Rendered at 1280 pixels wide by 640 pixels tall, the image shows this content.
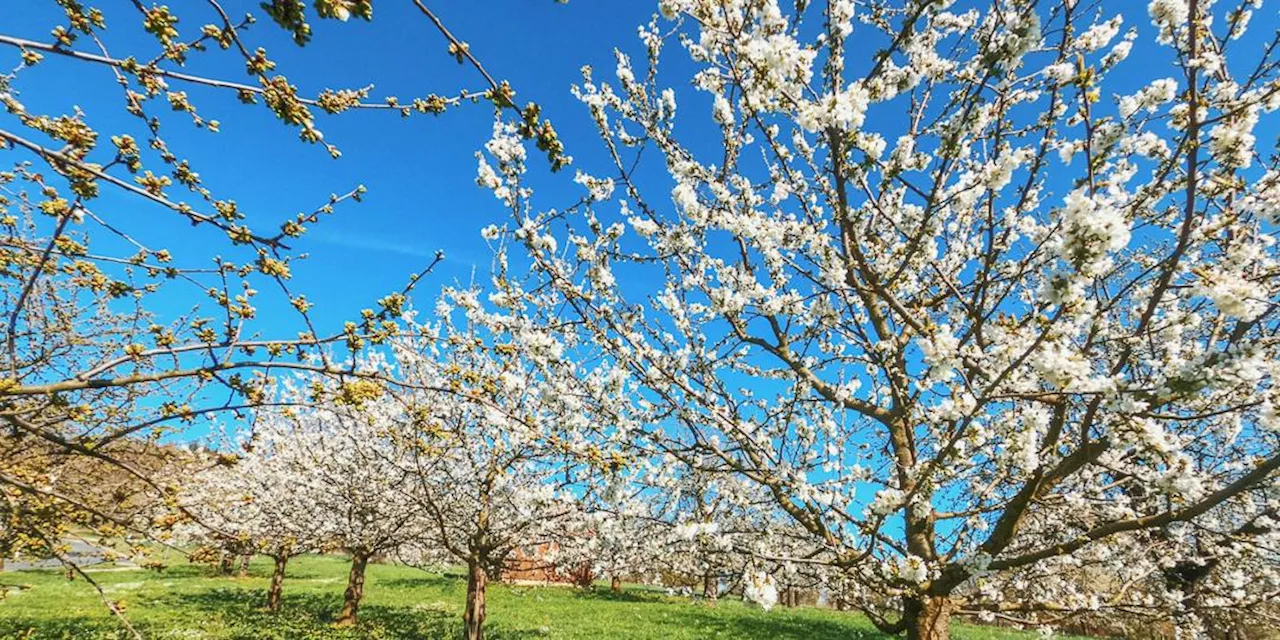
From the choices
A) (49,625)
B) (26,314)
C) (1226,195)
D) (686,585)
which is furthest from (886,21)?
(49,625)

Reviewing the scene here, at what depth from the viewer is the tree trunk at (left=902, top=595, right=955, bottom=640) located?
4.46 meters

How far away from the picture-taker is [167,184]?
2365mm

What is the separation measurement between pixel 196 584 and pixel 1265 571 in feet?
98.3

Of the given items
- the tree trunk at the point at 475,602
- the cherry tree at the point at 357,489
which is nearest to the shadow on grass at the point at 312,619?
the cherry tree at the point at 357,489

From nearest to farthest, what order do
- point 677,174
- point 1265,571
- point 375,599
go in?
point 677,174
point 1265,571
point 375,599

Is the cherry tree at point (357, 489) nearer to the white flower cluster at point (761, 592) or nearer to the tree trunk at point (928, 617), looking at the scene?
the white flower cluster at point (761, 592)

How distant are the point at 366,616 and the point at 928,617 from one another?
53.7 feet

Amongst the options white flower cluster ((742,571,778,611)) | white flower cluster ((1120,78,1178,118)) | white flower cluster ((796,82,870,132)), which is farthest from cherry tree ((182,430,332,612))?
white flower cluster ((1120,78,1178,118))

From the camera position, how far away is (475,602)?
8.93m

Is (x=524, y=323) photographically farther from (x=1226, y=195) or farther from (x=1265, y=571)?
(x=1265, y=571)

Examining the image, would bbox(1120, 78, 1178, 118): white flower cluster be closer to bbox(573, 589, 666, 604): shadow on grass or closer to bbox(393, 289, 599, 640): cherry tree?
bbox(393, 289, 599, 640): cherry tree

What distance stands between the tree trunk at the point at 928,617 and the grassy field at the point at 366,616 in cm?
1062

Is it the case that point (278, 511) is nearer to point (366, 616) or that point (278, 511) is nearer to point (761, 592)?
point (366, 616)

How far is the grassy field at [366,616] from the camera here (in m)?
13.0
